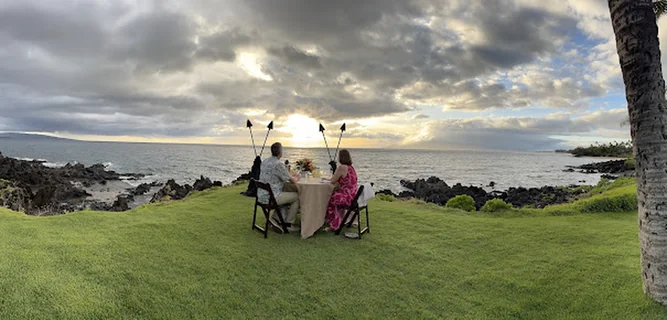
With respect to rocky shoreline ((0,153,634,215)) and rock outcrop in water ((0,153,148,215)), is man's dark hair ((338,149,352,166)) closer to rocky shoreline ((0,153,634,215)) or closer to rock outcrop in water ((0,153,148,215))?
rocky shoreline ((0,153,634,215))

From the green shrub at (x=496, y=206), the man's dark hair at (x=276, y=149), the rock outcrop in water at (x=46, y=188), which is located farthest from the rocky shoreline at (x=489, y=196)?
the rock outcrop in water at (x=46, y=188)

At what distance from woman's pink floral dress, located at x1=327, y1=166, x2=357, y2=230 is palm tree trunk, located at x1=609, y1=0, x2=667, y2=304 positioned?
14.4ft

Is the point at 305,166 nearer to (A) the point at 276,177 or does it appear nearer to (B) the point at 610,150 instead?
(A) the point at 276,177

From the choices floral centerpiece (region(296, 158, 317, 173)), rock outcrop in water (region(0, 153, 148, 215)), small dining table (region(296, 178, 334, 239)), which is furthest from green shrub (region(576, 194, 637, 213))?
rock outcrop in water (region(0, 153, 148, 215))

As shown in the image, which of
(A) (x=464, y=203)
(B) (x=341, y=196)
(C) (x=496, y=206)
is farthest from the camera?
(A) (x=464, y=203)

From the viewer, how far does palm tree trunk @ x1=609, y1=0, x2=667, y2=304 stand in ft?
12.2

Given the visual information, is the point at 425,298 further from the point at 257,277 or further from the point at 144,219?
the point at 144,219

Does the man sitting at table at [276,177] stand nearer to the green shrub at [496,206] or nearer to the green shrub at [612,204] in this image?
the green shrub at [496,206]

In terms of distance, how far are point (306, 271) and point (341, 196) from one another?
216 cm

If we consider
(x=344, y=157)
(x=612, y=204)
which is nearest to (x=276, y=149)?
(x=344, y=157)

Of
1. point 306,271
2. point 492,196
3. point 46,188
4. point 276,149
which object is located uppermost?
point 276,149

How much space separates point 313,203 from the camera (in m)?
6.94

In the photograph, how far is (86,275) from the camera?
14.9 feet

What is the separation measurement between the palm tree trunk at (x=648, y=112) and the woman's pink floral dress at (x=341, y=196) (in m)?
4.37
